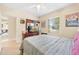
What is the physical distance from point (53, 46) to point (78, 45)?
323 mm

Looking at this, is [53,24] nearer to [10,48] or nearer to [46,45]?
[46,45]

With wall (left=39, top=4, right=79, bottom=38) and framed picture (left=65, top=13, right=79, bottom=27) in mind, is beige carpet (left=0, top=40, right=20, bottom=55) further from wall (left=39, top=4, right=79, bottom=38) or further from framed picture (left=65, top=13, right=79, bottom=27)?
framed picture (left=65, top=13, right=79, bottom=27)

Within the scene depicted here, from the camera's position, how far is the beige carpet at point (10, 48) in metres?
1.53

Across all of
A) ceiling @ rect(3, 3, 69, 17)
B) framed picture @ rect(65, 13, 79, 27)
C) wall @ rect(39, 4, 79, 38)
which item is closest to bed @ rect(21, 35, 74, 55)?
wall @ rect(39, 4, 79, 38)

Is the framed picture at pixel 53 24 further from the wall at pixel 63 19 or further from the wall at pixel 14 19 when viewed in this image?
the wall at pixel 14 19

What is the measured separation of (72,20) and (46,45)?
0.48 meters

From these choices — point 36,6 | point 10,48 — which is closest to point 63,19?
point 36,6

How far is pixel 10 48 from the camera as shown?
1.53m

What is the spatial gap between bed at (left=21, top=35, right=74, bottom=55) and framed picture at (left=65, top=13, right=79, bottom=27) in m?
0.20

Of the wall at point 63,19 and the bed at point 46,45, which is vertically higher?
the wall at point 63,19

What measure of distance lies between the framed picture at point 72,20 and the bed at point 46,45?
7.9 inches

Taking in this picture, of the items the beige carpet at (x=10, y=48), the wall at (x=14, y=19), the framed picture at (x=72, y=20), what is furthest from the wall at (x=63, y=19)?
the beige carpet at (x=10, y=48)
